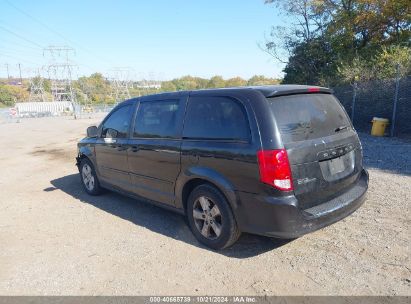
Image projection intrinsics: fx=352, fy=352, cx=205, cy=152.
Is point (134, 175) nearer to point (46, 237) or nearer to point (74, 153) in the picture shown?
point (46, 237)

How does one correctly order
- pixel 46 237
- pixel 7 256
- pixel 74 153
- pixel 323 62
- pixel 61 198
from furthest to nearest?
1. pixel 323 62
2. pixel 74 153
3. pixel 61 198
4. pixel 46 237
5. pixel 7 256

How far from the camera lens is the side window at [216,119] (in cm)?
353

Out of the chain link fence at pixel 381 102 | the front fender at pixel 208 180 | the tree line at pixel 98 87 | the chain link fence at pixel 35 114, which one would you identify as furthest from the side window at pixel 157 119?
the tree line at pixel 98 87

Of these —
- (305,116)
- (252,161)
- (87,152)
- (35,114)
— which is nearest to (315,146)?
(305,116)

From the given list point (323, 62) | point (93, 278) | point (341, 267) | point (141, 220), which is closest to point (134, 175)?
point (141, 220)

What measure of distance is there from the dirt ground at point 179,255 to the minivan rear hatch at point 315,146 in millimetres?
639

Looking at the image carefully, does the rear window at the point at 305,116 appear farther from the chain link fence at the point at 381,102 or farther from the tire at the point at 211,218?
the chain link fence at the point at 381,102

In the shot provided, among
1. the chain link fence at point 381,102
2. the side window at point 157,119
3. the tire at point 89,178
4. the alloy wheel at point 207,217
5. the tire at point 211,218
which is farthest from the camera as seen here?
the chain link fence at point 381,102

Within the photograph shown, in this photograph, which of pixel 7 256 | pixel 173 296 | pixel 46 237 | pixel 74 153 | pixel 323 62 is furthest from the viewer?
pixel 323 62

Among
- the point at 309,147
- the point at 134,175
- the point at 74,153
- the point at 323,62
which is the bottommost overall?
the point at 74,153

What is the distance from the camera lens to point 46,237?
4613 millimetres

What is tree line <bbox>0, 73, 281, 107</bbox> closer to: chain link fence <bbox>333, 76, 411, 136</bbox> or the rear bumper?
chain link fence <bbox>333, 76, 411, 136</bbox>

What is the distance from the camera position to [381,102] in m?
12.3

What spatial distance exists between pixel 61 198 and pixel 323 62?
57.2ft
